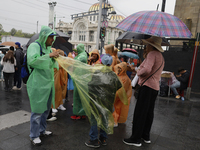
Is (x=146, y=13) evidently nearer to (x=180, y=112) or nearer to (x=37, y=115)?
(x=37, y=115)

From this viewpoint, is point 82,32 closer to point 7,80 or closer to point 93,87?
point 7,80

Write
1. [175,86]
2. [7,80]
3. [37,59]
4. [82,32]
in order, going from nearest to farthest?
[37,59]
[7,80]
[175,86]
[82,32]

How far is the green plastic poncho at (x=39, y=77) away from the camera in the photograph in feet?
8.08

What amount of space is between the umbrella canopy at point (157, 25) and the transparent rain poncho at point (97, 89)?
0.86 meters

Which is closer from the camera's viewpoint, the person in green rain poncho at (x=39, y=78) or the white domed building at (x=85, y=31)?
the person in green rain poncho at (x=39, y=78)

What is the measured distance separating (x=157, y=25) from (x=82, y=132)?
93.9 inches

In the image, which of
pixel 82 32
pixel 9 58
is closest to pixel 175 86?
pixel 9 58

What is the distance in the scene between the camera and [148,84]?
2797 millimetres

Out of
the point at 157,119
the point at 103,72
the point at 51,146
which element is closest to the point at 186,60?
the point at 157,119

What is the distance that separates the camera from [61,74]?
4.11 m

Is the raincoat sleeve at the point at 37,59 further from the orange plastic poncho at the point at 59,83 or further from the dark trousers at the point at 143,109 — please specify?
the dark trousers at the point at 143,109

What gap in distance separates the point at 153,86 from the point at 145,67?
0.37m

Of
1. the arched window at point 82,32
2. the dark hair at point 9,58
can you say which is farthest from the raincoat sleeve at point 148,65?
the arched window at point 82,32

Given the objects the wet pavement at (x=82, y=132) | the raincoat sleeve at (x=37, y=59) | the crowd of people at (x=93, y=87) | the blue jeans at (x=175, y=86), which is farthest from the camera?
the blue jeans at (x=175, y=86)
